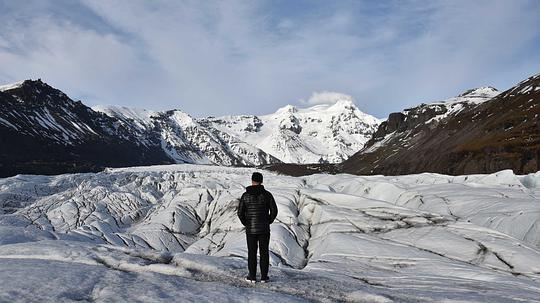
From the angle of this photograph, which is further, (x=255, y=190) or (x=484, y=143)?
(x=484, y=143)

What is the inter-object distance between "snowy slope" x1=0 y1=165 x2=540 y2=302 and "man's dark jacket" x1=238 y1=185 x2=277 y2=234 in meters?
1.58

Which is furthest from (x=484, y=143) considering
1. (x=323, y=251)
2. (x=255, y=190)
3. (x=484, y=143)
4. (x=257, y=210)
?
(x=257, y=210)

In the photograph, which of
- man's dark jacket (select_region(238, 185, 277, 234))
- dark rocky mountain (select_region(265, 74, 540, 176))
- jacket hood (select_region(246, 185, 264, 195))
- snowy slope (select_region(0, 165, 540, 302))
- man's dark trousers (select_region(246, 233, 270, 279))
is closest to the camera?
snowy slope (select_region(0, 165, 540, 302))

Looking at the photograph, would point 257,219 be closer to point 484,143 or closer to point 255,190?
point 255,190

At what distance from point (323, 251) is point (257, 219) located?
15972 mm

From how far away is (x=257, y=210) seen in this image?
11.8 m

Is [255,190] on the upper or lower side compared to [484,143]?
lower

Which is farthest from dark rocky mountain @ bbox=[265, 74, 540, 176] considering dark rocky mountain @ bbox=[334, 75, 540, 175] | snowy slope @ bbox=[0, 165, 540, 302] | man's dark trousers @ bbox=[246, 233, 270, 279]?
man's dark trousers @ bbox=[246, 233, 270, 279]

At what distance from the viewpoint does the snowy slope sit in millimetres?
10477

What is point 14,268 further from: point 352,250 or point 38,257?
point 352,250

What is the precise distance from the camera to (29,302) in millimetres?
8469

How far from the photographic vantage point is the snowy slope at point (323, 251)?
10477 mm

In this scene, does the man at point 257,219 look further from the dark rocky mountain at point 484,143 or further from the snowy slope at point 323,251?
the dark rocky mountain at point 484,143

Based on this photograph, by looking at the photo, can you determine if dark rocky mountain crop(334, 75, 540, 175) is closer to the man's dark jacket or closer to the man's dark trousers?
the man's dark jacket
